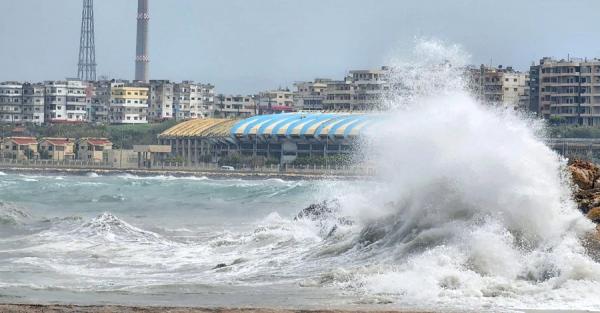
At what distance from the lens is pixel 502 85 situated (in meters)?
108

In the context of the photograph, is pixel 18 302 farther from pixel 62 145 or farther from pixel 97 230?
pixel 62 145

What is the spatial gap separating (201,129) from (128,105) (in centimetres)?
2783

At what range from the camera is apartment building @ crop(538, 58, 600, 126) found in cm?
10269

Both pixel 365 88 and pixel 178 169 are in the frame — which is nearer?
pixel 178 169

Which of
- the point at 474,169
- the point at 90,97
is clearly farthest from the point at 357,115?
the point at 474,169

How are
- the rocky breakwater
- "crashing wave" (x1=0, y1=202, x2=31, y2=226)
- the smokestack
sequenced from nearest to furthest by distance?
the rocky breakwater, "crashing wave" (x1=0, y1=202, x2=31, y2=226), the smokestack

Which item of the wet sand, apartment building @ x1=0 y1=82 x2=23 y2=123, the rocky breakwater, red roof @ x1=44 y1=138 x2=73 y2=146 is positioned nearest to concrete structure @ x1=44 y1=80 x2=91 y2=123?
apartment building @ x1=0 y1=82 x2=23 y2=123

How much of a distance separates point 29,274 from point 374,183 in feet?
31.1

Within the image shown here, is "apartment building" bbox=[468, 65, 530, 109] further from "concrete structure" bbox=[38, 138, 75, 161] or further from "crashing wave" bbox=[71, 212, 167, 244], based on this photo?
"crashing wave" bbox=[71, 212, 167, 244]

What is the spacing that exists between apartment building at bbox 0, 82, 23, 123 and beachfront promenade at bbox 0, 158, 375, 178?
1225 inches

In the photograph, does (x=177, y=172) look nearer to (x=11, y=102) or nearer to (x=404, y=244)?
(x=11, y=102)

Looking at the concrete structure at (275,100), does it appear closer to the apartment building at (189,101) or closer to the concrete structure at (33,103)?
the apartment building at (189,101)

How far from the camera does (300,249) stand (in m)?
27.8

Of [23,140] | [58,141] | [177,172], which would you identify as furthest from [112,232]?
[23,140]
